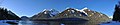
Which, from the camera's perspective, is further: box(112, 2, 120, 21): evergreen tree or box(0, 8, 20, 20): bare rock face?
box(0, 8, 20, 20): bare rock face

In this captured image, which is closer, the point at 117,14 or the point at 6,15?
the point at 117,14

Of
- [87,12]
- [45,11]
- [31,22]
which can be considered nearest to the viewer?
[31,22]

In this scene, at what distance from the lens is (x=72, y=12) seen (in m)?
18.6

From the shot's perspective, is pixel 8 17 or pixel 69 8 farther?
pixel 69 8

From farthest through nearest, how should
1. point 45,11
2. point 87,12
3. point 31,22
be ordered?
1. point 87,12
2. point 45,11
3. point 31,22

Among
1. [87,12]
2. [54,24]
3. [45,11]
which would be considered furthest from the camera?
[87,12]

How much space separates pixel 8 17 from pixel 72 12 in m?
6.45

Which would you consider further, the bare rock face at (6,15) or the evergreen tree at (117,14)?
the bare rock face at (6,15)

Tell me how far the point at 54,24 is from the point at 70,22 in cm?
91

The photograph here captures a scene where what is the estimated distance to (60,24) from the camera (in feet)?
40.2

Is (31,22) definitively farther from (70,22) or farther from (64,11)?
(64,11)

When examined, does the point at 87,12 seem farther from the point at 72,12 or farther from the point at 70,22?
the point at 70,22

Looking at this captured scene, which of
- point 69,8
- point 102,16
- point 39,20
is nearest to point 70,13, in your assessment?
point 69,8

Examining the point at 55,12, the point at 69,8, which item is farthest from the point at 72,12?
the point at 55,12
